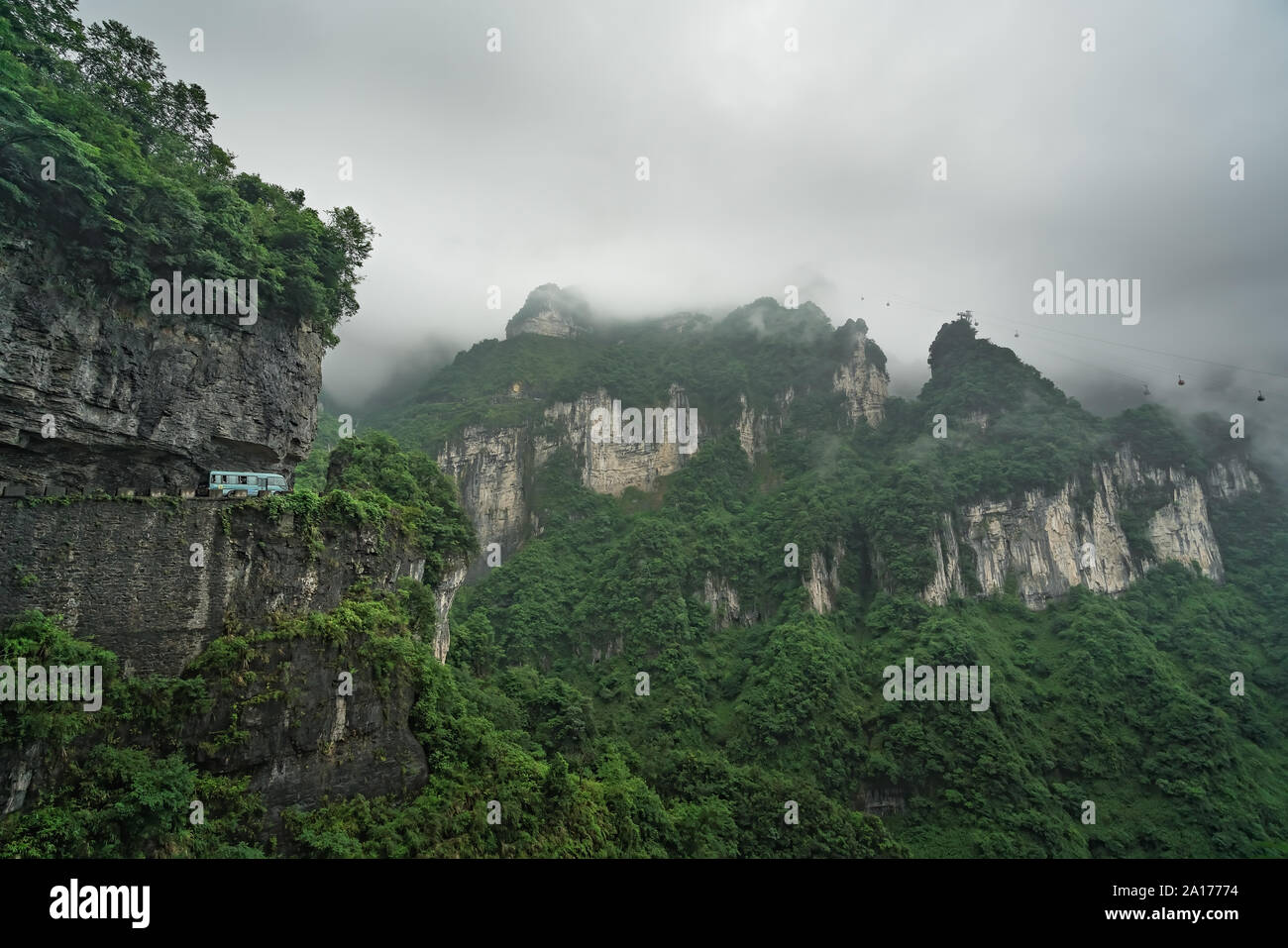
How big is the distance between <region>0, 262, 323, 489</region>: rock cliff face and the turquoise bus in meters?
0.93

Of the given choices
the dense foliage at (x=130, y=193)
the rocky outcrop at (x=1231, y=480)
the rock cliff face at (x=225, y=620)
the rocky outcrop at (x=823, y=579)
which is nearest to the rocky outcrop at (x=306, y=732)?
A: the rock cliff face at (x=225, y=620)

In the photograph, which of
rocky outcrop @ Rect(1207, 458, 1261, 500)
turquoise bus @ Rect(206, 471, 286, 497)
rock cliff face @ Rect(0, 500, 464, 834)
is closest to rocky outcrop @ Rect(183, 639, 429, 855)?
rock cliff face @ Rect(0, 500, 464, 834)

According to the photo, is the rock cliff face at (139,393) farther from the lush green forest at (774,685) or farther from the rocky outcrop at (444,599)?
the rocky outcrop at (444,599)

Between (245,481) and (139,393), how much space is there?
3.50m

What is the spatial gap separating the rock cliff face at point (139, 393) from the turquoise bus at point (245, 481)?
925 millimetres

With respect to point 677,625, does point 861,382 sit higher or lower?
higher

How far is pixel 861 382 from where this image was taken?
261 ft

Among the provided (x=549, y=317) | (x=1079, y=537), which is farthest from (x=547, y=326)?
(x=1079, y=537)

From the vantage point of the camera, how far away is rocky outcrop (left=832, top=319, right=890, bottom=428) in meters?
78.8

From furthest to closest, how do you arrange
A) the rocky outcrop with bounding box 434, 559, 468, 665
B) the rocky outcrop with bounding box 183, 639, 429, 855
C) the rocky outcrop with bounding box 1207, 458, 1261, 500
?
the rocky outcrop with bounding box 1207, 458, 1261, 500 < the rocky outcrop with bounding box 434, 559, 468, 665 < the rocky outcrop with bounding box 183, 639, 429, 855

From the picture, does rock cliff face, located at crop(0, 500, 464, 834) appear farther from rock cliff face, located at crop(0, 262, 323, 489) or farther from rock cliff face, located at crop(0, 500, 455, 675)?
rock cliff face, located at crop(0, 262, 323, 489)

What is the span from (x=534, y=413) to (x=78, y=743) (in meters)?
62.7

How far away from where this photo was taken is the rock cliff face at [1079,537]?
58.5 meters

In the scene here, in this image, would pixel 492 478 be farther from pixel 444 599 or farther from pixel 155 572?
pixel 155 572
